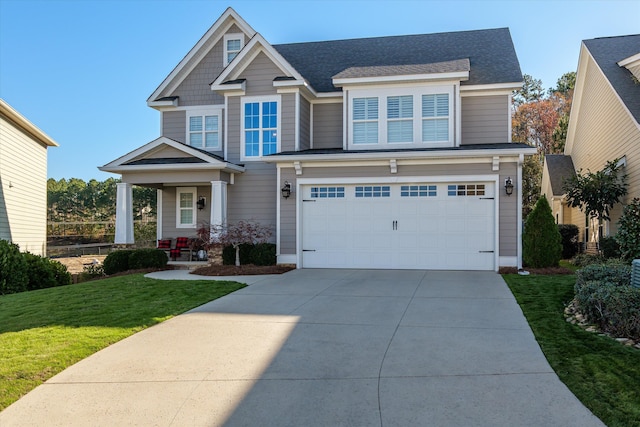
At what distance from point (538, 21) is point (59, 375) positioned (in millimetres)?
19412

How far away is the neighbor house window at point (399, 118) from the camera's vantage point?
15.0 metres

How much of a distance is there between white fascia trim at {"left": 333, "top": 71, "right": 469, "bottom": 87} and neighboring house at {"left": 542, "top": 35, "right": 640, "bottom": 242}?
4.51m

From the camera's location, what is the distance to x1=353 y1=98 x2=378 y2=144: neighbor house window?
1527 cm

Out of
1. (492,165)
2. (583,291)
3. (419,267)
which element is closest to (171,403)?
(583,291)

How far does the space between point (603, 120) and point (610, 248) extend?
522 centimetres

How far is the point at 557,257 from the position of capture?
13.2m

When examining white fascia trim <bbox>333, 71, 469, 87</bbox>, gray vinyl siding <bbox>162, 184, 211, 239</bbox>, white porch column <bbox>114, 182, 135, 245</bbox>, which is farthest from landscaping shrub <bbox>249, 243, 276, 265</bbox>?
white fascia trim <bbox>333, 71, 469, 87</bbox>

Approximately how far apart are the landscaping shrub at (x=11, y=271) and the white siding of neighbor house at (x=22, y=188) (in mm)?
3982

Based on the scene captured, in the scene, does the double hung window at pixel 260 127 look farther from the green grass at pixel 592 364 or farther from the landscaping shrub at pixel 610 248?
the green grass at pixel 592 364

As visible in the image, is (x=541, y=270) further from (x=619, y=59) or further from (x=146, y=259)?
(x=146, y=259)

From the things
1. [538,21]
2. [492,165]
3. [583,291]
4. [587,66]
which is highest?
[538,21]

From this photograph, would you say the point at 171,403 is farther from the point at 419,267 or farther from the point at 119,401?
the point at 419,267

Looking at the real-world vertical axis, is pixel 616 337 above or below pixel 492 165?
below

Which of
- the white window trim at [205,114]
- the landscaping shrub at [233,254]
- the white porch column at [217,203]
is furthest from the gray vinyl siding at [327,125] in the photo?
the landscaping shrub at [233,254]
